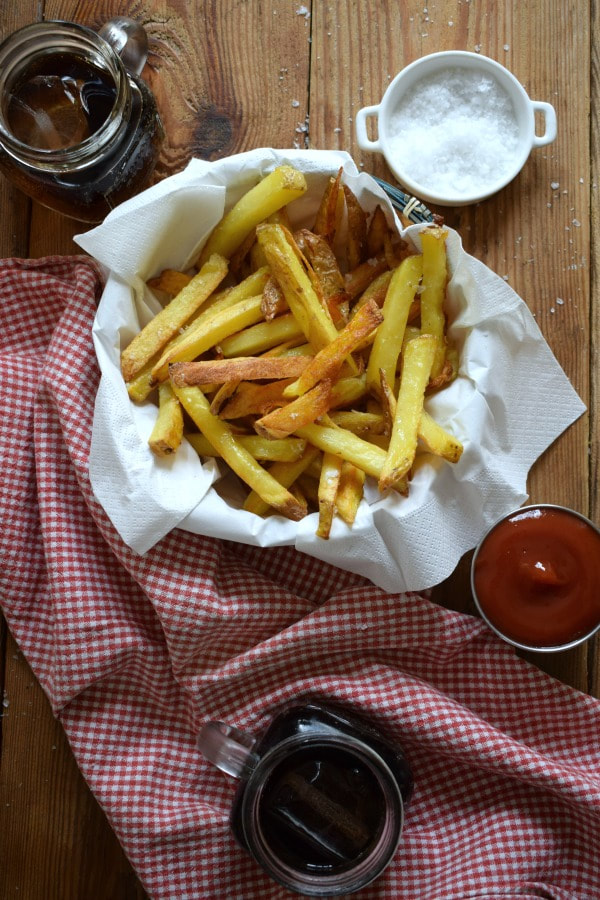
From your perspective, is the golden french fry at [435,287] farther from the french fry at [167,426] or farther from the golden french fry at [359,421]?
the french fry at [167,426]

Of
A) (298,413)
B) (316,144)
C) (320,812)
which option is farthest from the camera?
(316,144)

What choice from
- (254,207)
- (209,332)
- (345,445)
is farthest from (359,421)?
(254,207)

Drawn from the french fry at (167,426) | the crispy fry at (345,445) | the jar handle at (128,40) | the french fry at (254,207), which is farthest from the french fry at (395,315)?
the jar handle at (128,40)

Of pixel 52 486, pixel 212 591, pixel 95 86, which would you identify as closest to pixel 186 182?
pixel 95 86

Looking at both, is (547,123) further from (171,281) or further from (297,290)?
(171,281)

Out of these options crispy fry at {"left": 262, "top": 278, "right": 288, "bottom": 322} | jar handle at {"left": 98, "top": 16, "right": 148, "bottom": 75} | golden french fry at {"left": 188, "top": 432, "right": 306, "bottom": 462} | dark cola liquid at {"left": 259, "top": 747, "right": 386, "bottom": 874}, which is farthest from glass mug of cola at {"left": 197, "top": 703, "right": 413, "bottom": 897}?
jar handle at {"left": 98, "top": 16, "right": 148, "bottom": 75}

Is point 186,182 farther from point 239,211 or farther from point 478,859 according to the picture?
point 478,859
